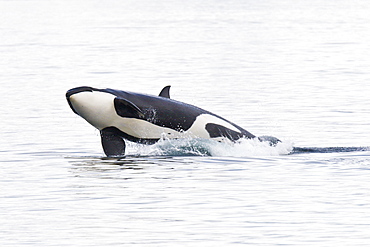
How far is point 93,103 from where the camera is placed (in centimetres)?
1984

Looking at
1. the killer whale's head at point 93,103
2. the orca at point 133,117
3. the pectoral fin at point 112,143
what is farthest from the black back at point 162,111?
the pectoral fin at point 112,143

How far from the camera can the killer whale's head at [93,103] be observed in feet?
65.0

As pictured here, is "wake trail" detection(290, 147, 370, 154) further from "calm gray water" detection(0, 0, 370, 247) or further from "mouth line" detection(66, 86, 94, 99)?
"mouth line" detection(66, 86, 94, 99)

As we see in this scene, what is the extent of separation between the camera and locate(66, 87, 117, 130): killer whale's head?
65.0ft

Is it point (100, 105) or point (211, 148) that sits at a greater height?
point (100, 105)

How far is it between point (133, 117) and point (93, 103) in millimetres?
818

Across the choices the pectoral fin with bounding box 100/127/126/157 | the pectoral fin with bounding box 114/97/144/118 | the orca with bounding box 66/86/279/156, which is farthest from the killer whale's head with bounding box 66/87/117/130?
the pectoral fin with bounding box 100/127/126/157

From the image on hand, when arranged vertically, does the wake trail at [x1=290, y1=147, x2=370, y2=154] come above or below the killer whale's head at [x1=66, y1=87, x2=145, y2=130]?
below

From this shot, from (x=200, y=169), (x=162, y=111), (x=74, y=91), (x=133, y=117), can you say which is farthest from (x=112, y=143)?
(x=200, y=169)

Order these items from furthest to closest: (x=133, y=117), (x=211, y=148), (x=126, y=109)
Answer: (x=211, y=148) < (x=133, y=117) < (x=126, y=109)

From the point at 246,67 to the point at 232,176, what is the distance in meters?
29.9

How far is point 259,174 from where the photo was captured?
59.8 ft

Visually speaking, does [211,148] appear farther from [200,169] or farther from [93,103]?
[93,103]

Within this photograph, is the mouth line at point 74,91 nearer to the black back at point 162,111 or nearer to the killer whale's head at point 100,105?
the killer whale's head at point 100,105
